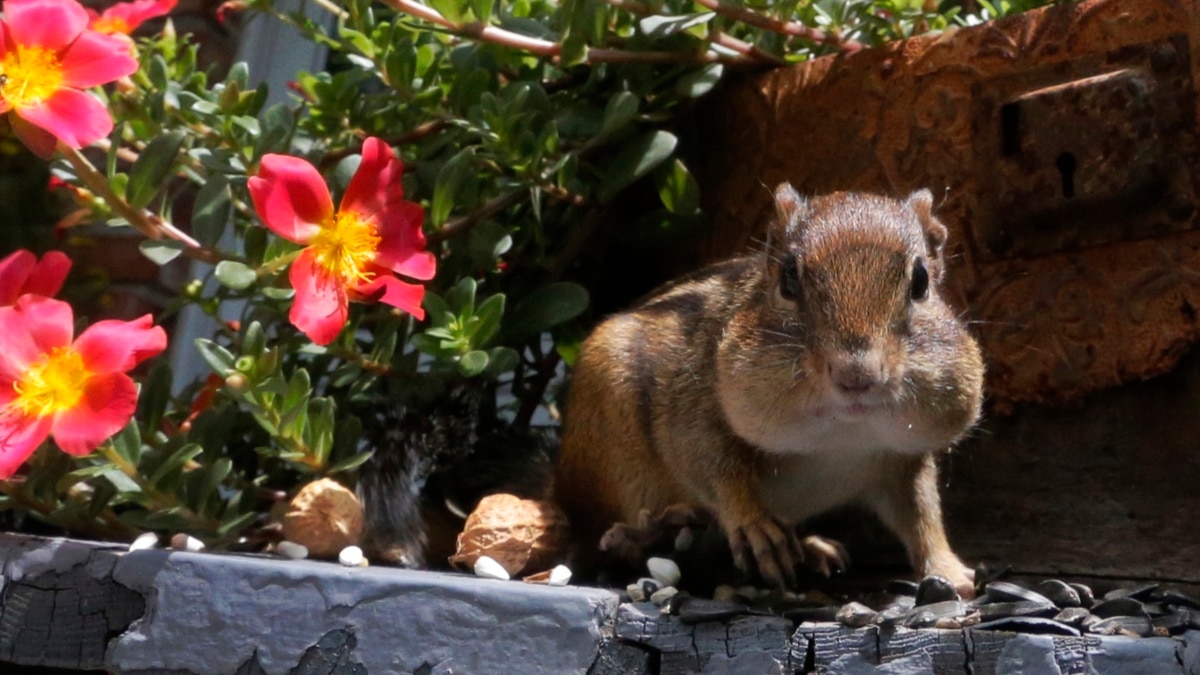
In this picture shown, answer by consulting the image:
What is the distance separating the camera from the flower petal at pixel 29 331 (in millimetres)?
1210

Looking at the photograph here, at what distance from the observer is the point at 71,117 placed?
4.06 ft

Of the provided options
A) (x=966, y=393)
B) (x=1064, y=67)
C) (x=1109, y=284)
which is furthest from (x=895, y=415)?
(x=1064, y=67)

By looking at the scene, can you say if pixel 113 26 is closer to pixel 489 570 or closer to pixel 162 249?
pixel 162 249

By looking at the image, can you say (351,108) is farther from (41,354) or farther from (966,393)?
(966,393)

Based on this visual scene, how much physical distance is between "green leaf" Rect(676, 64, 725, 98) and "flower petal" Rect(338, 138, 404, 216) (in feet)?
1.25

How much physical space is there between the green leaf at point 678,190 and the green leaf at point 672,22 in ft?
0.57

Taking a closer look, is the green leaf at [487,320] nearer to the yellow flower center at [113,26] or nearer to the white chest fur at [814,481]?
the white chest fur at [814,481]

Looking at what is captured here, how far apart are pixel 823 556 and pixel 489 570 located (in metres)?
0.31

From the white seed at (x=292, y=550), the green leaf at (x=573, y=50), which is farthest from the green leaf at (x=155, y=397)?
the green leaf at (x=573, y=50)

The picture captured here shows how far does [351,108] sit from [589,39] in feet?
0.99

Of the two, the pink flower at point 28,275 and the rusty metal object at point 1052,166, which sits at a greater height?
the rusty metal object at point 1052,166

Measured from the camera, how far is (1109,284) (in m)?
1.27

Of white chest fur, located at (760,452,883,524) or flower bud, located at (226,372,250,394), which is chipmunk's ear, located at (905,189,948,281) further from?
flower bud, located at (226,372,250,394)

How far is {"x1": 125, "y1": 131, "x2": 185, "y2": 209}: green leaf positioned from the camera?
1.28 m
